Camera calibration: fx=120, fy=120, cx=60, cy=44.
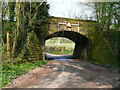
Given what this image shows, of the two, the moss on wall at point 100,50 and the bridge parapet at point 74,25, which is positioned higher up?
the bridge parapet at point 74,25

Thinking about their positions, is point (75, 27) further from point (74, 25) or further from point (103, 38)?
point (103, 38)

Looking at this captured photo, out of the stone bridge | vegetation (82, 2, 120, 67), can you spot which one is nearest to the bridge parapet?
the stone bridge

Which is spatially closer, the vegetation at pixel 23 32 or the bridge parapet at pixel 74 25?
the vegetation at pixel 23 32

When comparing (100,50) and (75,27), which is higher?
(75,27)

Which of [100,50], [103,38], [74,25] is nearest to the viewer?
[103,38]

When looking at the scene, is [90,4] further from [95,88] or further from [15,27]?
[95,88]

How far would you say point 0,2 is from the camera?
29.5 feet

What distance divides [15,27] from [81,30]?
6730mm

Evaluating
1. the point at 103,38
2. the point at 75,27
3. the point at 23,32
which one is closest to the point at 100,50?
the point at 103,38

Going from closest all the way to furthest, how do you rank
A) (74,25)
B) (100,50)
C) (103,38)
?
(103,38) → (100,50) → (74,25)

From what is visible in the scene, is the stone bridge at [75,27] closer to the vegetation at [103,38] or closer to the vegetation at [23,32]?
the vegetation at [103,38]

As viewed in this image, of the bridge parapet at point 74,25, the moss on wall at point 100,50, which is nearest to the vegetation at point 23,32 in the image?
the bridge parapet at point 74,25

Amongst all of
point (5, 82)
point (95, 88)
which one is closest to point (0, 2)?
point (5, 82)

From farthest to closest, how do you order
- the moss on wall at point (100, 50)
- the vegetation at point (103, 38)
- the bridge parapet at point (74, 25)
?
the bridge parapet at point (74, 25) → the moss on wall at point (100, 50) → the vegetation at point (103, 38)
